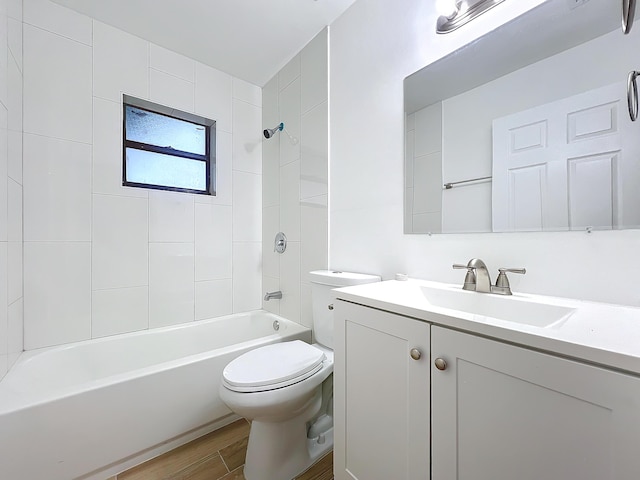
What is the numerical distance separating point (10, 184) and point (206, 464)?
165 cm

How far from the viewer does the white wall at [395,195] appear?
2.66 feet

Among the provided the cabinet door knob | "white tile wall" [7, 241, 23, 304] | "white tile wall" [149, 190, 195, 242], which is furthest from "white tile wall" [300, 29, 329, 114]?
"white tile wall" [7, 241, 23, 304]

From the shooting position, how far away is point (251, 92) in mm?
2355

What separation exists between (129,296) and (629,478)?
224cm

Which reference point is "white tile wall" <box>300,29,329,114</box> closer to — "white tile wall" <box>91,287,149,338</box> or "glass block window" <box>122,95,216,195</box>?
"glass block window" <box>122,95,216,195</box>

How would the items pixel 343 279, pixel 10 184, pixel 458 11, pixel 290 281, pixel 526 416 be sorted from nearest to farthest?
pixel 526 416 < pixel 458 11 < pixel 10 184 < pixel 343 279 < pixel 290 281

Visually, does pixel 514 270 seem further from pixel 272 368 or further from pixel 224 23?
pixel 224 23

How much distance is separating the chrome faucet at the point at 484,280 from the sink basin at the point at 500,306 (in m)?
0.03

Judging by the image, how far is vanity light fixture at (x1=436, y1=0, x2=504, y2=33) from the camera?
102 centimetres

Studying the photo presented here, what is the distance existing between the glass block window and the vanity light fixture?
175 centimetres

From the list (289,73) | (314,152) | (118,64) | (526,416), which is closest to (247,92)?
(289,73)

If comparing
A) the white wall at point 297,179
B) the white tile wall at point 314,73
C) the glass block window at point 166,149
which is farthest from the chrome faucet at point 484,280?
the glass block window at point 166,149

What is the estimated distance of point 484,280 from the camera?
3.08ft

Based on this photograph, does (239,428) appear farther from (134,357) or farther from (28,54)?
(28,54)
